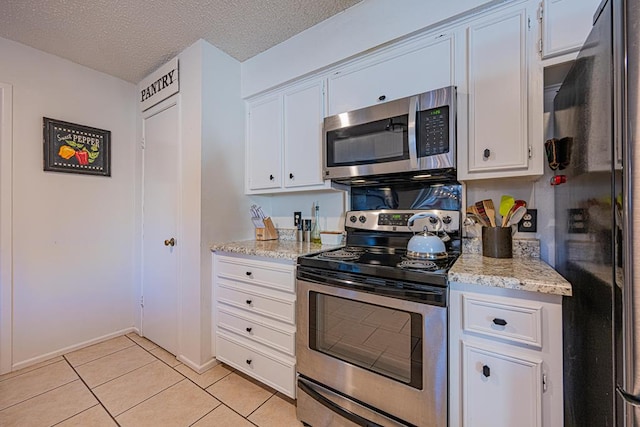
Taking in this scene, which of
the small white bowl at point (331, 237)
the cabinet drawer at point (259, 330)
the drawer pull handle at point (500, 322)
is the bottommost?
the cabinet drawer at point (259, 330)

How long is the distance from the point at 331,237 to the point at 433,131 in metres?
1.00

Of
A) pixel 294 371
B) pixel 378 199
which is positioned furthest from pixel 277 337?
pixel 378 199

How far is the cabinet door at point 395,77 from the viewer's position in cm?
143

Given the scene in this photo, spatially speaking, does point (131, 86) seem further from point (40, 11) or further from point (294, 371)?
point (294, 371)

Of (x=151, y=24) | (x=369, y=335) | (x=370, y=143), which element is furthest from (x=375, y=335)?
(x=151, y=24)

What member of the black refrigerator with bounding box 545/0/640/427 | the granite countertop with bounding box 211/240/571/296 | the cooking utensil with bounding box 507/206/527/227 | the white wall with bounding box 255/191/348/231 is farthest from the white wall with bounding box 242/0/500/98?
the granite countertop with bounding box 211/240/571/296

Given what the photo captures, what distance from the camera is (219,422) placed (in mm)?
1507

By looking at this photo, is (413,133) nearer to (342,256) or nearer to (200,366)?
(342,256)

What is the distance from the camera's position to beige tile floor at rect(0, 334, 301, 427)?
153 cm

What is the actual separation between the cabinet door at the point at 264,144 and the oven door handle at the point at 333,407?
1.39 meters

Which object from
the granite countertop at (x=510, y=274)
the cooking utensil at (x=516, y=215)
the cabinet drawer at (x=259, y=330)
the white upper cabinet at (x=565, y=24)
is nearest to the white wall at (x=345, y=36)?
the white upper cabinet at (x=565, y=24)

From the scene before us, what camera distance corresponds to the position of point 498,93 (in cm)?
130

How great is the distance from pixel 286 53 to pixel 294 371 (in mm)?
2223

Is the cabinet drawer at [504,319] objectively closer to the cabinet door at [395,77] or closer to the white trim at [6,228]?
the cabinet door at [395,77]
